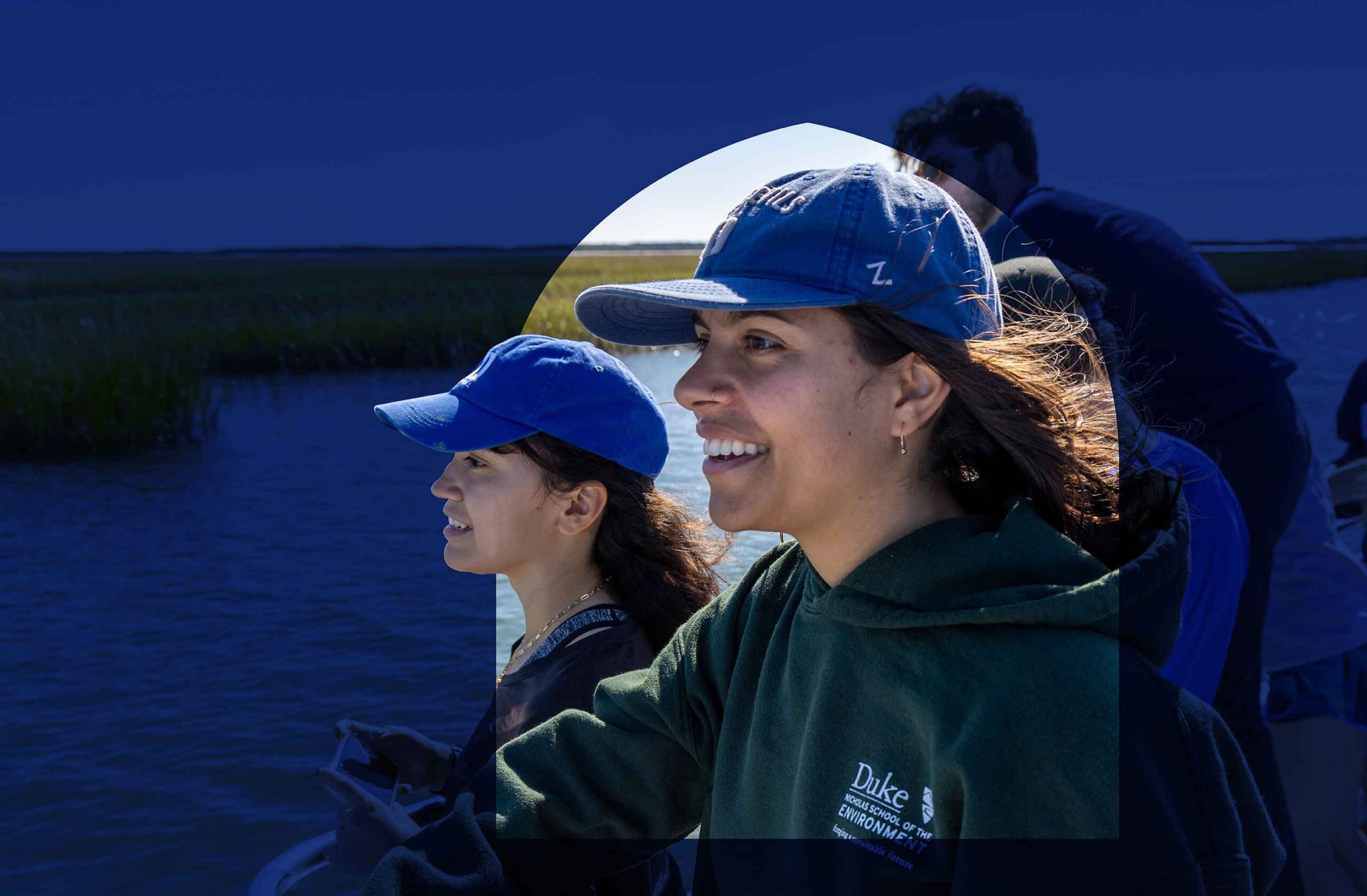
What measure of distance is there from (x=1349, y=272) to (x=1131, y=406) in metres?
30.9

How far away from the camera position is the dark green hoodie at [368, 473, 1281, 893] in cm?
95

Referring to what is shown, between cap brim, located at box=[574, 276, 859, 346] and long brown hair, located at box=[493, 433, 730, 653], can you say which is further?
long brown hair, located at box=[493, 433, 730, 653]

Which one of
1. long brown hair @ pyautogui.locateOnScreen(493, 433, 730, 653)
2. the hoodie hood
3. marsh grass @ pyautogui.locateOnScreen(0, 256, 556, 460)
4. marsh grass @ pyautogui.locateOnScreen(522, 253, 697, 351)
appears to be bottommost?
marsh grass @ pyautogui.locateOnScreen(0, 256, 556, 460)

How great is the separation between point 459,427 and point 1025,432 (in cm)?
119

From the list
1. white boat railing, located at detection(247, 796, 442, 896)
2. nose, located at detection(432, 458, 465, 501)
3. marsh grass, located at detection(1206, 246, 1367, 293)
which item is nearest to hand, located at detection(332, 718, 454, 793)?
white boat railing, located at detection(247, 796, 442, 896)

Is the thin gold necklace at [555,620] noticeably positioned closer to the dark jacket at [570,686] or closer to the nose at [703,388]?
the dark jacket at [570,686]

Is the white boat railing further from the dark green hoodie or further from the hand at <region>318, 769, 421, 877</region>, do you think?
the dark green hoodie

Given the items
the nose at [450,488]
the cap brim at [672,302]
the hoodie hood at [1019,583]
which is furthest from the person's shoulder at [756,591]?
the nose at [450,488]

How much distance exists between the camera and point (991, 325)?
125 centimetres

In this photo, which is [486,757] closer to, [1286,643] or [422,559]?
[1286,643]

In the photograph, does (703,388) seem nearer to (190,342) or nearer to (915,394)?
(915,394)

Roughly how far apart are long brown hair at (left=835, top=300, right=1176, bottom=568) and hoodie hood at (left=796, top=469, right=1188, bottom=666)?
5 cm

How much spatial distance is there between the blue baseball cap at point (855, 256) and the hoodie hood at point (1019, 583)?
0.72 feet

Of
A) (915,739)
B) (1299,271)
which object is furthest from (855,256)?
(1299,271)
